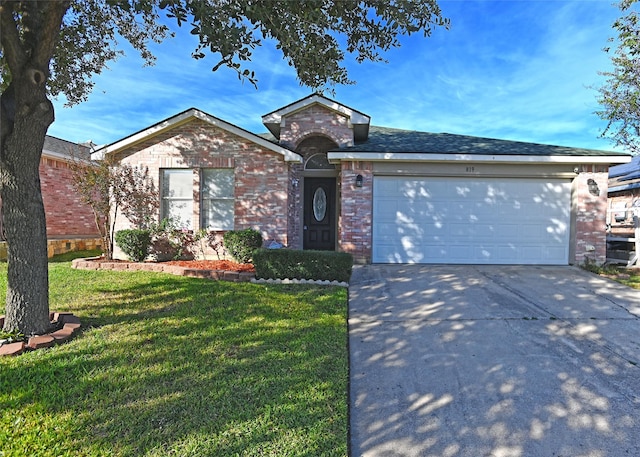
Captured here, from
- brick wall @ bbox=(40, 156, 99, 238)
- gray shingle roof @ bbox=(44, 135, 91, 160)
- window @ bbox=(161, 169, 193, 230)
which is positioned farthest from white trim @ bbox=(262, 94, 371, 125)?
brick wall @ bbox=(40, 156, 99, 238)

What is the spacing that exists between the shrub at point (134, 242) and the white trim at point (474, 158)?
5.83 m

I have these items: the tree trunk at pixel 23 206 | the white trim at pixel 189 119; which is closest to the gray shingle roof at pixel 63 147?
the white trim at pixel 189 119

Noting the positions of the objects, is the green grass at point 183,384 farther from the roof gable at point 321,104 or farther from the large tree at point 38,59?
the roof gable at point 321,104

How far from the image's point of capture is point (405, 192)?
9516 millimetres

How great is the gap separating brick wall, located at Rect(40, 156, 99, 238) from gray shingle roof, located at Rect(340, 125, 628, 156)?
1094cm

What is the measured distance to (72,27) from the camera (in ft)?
21.9

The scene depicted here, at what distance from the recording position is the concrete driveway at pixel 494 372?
8.66 ft

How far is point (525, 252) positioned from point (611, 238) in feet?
11.5

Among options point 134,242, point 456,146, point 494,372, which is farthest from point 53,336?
point 456,146

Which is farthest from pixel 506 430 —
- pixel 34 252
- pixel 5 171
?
pixel 5 171

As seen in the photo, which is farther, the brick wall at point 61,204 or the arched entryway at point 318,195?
the brick wall at point 61,204

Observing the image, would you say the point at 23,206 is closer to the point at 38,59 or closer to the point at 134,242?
the point at 38,59

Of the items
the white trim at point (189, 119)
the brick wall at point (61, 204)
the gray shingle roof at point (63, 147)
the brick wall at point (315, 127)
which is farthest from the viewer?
the gray shingle roof at point (63, 147)

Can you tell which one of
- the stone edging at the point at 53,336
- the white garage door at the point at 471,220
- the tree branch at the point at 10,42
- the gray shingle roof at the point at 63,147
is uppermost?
the gray shingle roof at the point at 63,147
